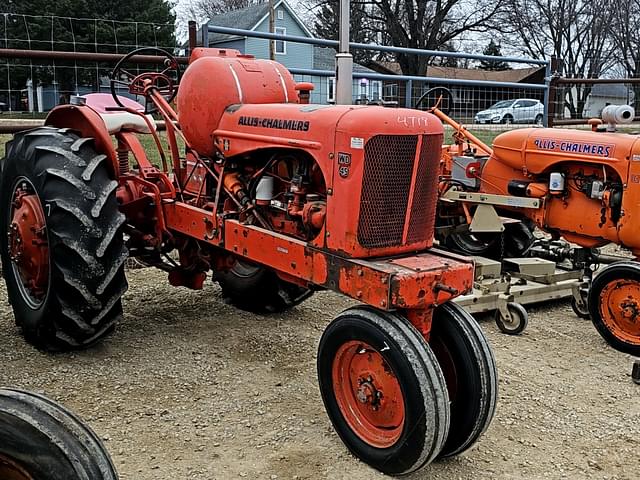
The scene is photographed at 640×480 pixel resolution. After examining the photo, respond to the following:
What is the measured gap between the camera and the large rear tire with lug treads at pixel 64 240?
4.12m

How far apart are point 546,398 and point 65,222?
285 cm

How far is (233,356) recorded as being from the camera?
4.62 meters

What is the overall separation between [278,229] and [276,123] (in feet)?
1.90

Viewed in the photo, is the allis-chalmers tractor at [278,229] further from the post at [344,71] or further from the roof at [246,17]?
the roof at [246,17]

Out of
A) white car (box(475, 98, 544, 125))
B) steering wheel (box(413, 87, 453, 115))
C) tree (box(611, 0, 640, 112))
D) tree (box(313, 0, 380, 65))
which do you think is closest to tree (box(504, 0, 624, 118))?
tree (box(611, 0, 640, 112))

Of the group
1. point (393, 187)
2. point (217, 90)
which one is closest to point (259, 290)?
point (217, 90)

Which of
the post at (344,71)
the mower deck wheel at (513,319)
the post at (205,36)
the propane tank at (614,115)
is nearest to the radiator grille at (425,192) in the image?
the post at (344,71)

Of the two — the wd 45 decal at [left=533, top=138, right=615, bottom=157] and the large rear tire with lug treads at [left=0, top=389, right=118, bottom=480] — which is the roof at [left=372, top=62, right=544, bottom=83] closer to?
the wd 45 decal at [left=533, top=138, right=615, bottom=157]

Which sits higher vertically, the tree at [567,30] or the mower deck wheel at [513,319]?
the tree at [567,30]

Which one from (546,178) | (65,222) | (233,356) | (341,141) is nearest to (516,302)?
(546,178)

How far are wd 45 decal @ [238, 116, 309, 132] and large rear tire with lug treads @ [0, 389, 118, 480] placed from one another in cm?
207

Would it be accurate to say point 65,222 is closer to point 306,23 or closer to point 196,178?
point 196,178

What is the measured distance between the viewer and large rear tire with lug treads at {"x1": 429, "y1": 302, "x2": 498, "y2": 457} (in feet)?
10.8

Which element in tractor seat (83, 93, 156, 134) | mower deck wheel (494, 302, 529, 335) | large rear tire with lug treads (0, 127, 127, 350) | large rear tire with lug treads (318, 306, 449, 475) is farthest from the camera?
mower deck wheel (494, 302, 529, 335)
